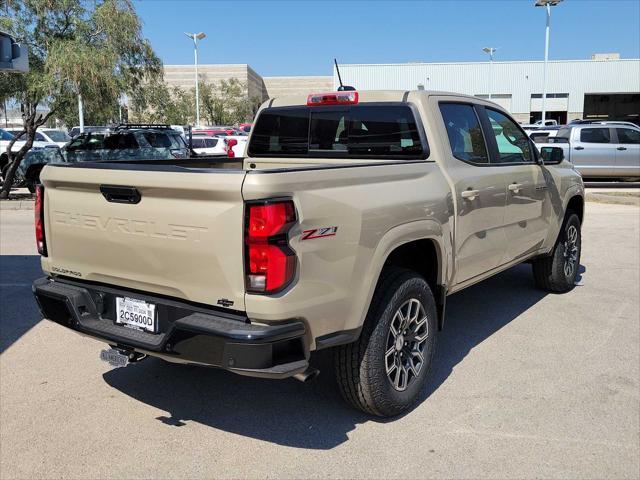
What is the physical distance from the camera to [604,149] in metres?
18.1

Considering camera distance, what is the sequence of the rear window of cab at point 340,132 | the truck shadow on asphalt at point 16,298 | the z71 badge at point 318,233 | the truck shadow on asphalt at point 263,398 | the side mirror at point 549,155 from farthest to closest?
the side mirror at point 549,155
the truck shadow on asphalt at point 16,298
the rear window of cab at point 340,132
the truck shadow on asphalt at point 263,398
the z71 badge at point 318,233

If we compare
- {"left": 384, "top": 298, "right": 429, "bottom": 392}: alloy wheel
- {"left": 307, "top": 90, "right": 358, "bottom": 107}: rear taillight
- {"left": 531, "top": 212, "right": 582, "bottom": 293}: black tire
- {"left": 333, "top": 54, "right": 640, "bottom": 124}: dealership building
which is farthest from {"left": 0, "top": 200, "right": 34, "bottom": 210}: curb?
{"left": 333, "top": 54, "right": 640, "bottom": 124}: dealership building

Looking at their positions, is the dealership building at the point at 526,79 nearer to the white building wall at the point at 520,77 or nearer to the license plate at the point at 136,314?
the white building wall at the point at 520,77

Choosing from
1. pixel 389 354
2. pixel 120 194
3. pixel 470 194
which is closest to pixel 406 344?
pixel 389 354

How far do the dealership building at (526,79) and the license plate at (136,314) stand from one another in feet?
172

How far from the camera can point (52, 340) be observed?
5.01m

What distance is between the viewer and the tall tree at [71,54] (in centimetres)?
1364

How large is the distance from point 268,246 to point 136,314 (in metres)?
0.95

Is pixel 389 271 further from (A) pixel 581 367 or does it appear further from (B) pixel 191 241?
(A) pixel 581 367

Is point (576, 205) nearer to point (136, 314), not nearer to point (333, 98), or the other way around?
point (333, 98)

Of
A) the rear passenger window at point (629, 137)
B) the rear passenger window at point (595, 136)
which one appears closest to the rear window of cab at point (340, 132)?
the rear passenger window at point (595, 136)

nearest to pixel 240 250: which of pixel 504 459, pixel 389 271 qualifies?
pixel 389 271

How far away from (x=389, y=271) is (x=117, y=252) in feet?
5.16

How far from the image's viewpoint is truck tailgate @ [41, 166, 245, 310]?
9.23 ft
